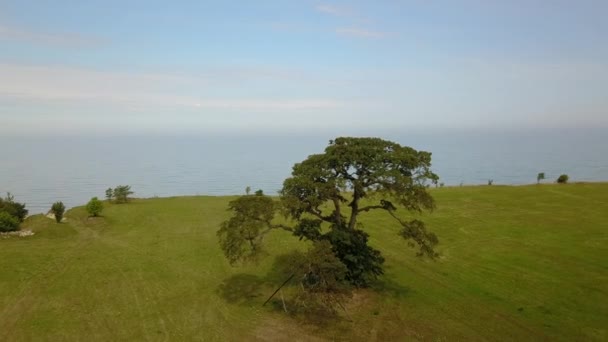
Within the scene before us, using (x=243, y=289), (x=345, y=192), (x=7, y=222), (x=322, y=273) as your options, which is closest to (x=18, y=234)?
(x=7, y=222)

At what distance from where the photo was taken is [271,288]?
26000mm

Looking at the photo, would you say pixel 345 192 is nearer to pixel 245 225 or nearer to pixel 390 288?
pixel 245 225

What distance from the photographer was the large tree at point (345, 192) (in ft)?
72.1

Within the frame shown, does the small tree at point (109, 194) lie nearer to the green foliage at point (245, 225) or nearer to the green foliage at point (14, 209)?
the green foliage at point (14, 209)

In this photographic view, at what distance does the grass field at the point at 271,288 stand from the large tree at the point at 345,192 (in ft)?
12.5

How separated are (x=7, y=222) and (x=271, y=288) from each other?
2798cm

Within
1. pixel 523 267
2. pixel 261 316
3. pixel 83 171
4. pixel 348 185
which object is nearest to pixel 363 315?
pixel 261 316

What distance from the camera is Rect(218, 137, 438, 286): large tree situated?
22.0m

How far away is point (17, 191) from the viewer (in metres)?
94.2

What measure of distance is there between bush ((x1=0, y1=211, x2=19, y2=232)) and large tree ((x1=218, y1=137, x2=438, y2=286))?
88.5ft

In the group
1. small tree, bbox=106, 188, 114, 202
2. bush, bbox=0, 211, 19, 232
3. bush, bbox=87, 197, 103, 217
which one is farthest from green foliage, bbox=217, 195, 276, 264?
small tree, bbox=106, 188, 114, 202

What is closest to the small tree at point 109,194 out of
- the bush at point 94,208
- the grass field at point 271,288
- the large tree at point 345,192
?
the bush at point 94,208

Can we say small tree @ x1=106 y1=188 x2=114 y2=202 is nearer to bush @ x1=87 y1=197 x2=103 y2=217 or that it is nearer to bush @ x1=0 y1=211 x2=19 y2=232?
bush @ x1=87 y1=197 x2=103 y2=217

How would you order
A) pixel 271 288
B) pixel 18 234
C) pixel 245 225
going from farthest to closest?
pixel 18 234 → pixel 271 288 → pixel 245 225
